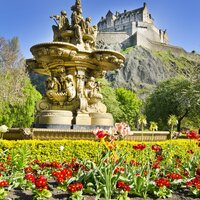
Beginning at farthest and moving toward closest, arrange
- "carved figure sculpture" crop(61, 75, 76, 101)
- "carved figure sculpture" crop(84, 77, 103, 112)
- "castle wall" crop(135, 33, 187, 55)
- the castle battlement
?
the castle battlement < "castle wall" crop(135, 33, 187, 55) < "carved figure sculpture" crop(84, 77, 103, 112) < "carved figure sculpture" crop(61, 75, 76, 101)

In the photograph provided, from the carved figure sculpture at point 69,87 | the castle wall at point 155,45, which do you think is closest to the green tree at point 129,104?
the castle wall at point 155,45

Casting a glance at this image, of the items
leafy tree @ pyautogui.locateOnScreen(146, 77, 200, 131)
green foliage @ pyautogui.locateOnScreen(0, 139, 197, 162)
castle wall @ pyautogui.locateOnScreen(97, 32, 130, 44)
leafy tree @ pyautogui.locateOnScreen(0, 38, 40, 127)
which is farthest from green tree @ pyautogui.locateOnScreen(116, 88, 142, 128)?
green foliage @ pyautogui.locateOnScreen(0, 139, 197, 162)

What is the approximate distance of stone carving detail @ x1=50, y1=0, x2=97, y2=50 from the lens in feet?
48.8

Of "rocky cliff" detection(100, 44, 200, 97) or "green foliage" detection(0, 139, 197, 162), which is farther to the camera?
"rocky cliff" detection(100, 44, 200, 97)

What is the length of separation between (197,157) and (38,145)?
4916 mm

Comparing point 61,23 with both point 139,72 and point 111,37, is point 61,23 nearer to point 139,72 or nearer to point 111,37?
point 139,72

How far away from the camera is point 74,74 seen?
46.4ft

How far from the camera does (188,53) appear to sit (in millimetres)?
109062

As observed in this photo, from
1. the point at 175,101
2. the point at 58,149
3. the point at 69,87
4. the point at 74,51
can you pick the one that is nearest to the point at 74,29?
the point at 74,51

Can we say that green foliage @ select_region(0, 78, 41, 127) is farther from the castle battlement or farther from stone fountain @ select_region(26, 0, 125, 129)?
the castle battlement

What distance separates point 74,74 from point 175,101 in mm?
24908

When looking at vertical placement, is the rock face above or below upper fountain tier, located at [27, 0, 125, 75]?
above

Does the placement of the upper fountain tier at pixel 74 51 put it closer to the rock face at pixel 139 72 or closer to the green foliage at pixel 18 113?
the green foliage at pixel 18 113

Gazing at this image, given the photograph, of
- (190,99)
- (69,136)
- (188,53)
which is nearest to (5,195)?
(69,136)
